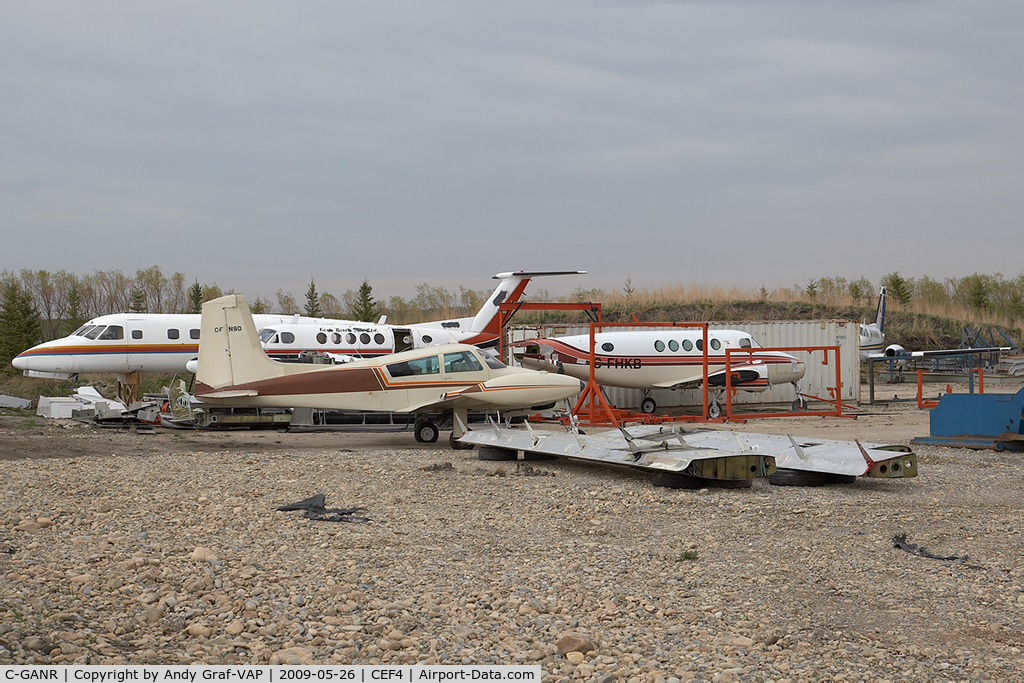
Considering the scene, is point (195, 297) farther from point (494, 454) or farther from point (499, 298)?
point (494, 454)

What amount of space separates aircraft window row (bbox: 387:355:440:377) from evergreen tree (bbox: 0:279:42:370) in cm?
2848

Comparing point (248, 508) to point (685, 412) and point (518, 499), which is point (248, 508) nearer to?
point (518, 499)

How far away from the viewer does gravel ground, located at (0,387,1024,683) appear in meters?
4.65

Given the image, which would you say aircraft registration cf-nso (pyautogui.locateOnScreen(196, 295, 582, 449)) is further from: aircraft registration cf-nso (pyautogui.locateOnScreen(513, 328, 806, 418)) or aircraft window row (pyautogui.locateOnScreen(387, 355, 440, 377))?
aircraft registration cf-nso (pyautogui.locateOnScreen(513, 328, 806, 418))

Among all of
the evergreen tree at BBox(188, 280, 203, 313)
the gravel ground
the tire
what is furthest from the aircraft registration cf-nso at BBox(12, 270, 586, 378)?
the evergreen tree at BBox(188, 280, 203, 313)

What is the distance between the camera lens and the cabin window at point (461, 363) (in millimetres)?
15070

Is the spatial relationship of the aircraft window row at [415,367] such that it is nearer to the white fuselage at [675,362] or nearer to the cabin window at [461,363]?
the cabin window at [461,363]

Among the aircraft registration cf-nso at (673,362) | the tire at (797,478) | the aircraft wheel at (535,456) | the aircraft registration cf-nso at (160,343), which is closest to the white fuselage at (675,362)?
the aircraft registration cf-nso at (673,362)

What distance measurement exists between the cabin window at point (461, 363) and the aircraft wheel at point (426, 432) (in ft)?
4.53

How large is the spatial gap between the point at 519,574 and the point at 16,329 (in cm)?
3756

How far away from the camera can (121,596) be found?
5480 mm

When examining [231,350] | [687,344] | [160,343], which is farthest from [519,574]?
[160,343]

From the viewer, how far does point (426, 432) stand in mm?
15719

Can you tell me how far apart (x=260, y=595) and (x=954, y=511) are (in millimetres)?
7081
